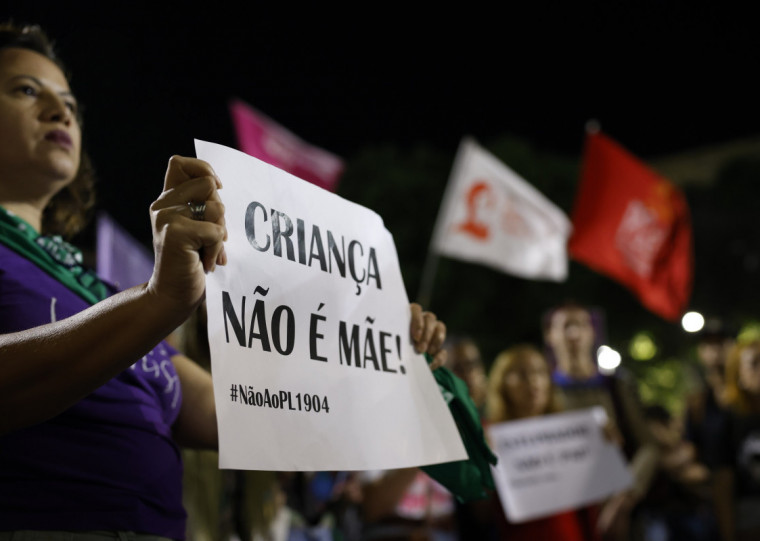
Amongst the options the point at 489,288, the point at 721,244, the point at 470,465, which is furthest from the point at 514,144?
the point at 470,465

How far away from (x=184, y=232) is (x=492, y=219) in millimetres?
5723

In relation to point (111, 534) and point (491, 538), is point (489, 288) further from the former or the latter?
point (111, 534)

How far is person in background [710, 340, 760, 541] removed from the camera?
4.97m

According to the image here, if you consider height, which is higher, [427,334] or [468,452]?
[427,334]

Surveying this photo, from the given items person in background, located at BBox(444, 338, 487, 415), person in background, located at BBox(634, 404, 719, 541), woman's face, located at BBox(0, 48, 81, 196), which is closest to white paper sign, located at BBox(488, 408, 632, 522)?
person in background, located at BBox(444, 338, 487, 415)

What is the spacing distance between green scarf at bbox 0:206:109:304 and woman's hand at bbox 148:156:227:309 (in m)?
0.38

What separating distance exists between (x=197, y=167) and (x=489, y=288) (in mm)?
26893

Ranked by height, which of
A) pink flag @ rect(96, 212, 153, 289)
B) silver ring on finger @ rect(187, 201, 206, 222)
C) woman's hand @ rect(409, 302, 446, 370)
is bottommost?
woman's hand @ rect(409, 302, 446, 370)

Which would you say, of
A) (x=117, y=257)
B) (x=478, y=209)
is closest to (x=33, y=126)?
(x=117, y=257)

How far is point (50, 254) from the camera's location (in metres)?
1.55

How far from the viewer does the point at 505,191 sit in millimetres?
6879

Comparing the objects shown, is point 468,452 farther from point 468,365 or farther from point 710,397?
point 710,397

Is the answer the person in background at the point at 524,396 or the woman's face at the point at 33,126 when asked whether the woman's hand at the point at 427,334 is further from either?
the person in background at the point at 524,396

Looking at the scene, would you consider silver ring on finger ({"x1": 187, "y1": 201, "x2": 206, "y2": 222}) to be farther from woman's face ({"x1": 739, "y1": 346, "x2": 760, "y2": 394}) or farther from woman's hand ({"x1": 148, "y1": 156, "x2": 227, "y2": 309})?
woman's face ({"x1": 739, "y1": 346, "x2": 760, "y2": 394})
